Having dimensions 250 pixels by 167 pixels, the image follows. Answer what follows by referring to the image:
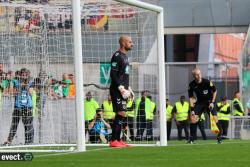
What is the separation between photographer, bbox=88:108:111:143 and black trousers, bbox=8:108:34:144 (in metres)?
2.31

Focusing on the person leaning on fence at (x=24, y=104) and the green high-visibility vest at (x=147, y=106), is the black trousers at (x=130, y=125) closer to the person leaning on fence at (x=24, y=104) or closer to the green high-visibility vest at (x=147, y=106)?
the green high-visibility vest at (x=147, y=106)

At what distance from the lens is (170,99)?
3328 centimetres

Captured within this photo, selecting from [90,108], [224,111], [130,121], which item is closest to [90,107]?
[90,108]

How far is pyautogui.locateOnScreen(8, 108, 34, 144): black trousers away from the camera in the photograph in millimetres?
18219

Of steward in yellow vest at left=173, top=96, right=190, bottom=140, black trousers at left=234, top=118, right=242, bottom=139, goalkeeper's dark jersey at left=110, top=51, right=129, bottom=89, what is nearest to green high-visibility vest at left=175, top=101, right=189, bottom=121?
steward in yellow vest at left=173, top=96, right=190, bottom=140

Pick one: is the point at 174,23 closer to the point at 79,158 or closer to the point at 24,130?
the point at 24,130

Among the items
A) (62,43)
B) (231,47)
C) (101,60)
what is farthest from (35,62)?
(231,47)

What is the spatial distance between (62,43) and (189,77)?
1601 centimetres

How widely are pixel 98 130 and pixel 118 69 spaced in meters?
6.48

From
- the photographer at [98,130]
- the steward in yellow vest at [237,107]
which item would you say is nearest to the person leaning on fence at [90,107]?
the photographer at [98,130]

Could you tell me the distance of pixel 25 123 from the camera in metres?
18.4

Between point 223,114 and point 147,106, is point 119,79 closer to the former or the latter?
point 147,106

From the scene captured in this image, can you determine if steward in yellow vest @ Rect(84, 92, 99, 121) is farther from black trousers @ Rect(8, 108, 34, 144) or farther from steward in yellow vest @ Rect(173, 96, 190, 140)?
steward in yellow vest @ Rect(173, 96, 190, 140)

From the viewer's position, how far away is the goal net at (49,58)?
17.8 metres
